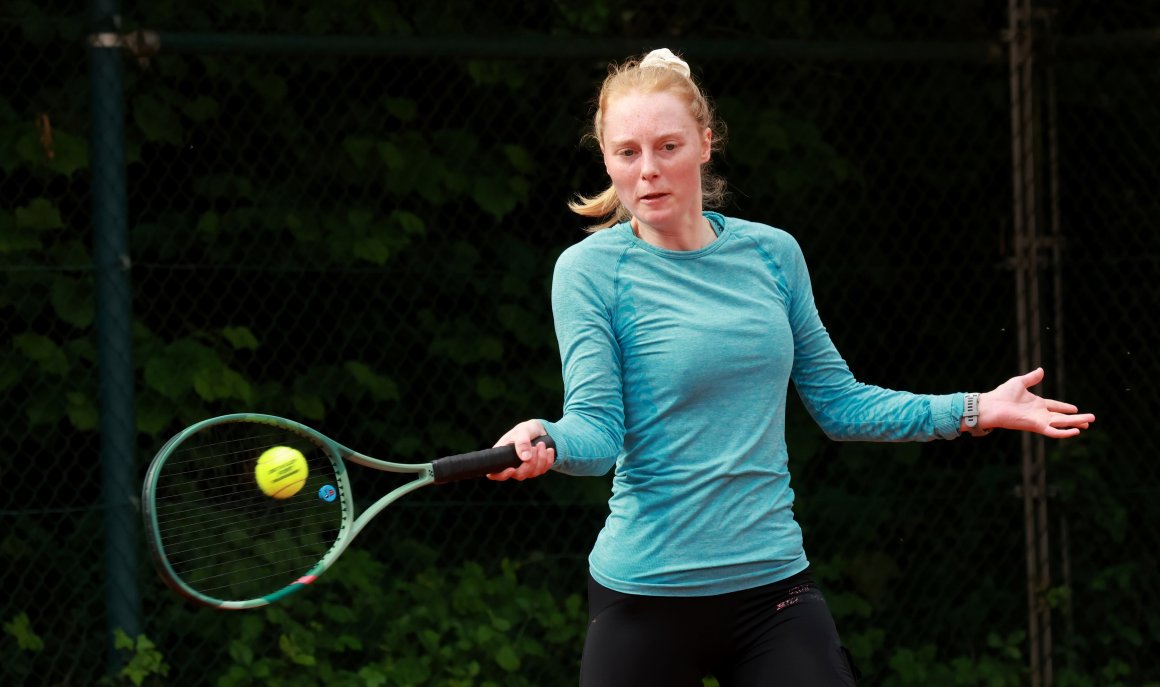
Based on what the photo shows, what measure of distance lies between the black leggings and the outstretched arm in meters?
0.43

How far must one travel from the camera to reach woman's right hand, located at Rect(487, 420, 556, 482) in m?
2.38

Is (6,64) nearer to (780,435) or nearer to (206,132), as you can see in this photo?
(206,132)

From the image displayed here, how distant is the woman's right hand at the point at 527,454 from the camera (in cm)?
238

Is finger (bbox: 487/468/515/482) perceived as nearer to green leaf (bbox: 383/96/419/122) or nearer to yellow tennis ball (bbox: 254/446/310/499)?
yellow tennis ball (bbox: 254/446/310/499)

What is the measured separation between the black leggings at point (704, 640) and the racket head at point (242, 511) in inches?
17.7

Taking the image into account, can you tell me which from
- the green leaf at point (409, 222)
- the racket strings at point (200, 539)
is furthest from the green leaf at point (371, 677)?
the green leaf at point (409, 222)

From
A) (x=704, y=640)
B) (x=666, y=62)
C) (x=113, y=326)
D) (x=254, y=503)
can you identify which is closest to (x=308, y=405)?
(x=113, y=326)

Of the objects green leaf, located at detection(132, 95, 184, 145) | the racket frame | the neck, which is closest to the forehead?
the neck

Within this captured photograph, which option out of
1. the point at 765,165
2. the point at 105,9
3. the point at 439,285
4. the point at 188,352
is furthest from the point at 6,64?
the point at 765,165

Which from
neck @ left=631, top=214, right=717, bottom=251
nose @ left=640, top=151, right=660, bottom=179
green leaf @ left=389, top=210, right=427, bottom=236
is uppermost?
green leaf @ left=389, top=210, right=427, bottom=236

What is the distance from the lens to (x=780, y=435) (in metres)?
2.69

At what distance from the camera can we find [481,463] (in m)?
2.38

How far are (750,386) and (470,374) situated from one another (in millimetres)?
2523

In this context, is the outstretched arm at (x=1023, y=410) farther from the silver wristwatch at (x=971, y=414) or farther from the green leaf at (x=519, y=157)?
the green leaf at (x=519, y=157)
